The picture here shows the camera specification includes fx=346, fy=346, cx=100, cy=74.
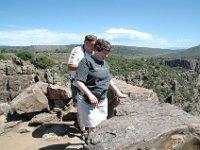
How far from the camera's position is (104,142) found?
14.9ft

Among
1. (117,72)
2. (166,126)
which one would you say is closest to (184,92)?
(117,72)

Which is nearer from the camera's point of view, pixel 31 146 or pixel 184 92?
pixel 31 146

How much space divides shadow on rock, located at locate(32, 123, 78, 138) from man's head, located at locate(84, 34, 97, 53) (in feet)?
9.41

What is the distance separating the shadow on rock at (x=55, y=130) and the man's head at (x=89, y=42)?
9.41ft

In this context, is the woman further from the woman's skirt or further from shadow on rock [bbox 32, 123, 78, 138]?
shadow on rock [bbox 32, 123, 78, 138]

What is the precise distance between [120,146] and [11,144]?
4.99 metres

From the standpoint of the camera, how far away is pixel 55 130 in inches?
354

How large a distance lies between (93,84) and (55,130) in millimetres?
3802

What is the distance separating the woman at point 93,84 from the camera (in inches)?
210

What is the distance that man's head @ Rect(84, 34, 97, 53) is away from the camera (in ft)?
21.0

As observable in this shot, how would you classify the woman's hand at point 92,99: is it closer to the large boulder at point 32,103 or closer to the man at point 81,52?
the man at point 81,52

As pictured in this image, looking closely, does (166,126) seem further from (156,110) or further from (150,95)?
(150,95)

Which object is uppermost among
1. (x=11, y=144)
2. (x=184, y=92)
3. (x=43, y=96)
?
(x=43, y=96)

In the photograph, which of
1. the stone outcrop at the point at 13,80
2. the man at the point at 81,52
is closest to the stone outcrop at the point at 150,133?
the man at the point at 81,52
